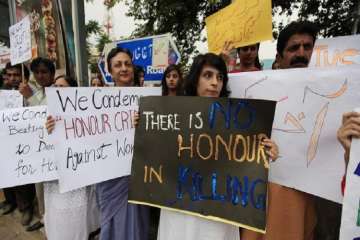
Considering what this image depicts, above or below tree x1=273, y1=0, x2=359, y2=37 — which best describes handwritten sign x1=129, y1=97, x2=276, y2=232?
below

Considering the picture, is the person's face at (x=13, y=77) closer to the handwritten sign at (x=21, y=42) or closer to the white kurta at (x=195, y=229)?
the handwritten sign at (x=21, y=42)

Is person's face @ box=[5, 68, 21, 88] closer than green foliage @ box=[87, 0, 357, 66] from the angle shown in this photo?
Yes

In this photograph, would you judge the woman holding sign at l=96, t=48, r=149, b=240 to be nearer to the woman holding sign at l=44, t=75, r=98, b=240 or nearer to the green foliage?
the woman holding sign at l=44, t=75, r=98, b=240

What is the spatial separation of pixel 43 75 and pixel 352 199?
2.50 metres

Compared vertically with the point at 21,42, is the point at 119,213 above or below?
below

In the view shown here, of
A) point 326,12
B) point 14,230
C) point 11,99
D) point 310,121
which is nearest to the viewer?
point 310,121

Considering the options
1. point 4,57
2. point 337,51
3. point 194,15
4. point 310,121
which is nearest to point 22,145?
point 310,121

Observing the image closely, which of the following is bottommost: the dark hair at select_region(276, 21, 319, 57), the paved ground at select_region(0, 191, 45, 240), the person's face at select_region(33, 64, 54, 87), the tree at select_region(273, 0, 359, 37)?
the paved ground at select_region(0, 191, 45, 240)

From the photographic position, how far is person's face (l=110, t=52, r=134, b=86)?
82.4 inches

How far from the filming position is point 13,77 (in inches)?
147

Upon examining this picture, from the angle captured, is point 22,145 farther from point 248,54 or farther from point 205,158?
point 248,54

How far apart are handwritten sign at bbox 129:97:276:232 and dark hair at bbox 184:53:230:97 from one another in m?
0.23

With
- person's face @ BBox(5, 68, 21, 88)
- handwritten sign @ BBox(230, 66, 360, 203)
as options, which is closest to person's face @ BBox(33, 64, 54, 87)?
person's face @ BBox(5, 68, 21, 88)

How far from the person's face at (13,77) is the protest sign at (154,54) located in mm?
1221
